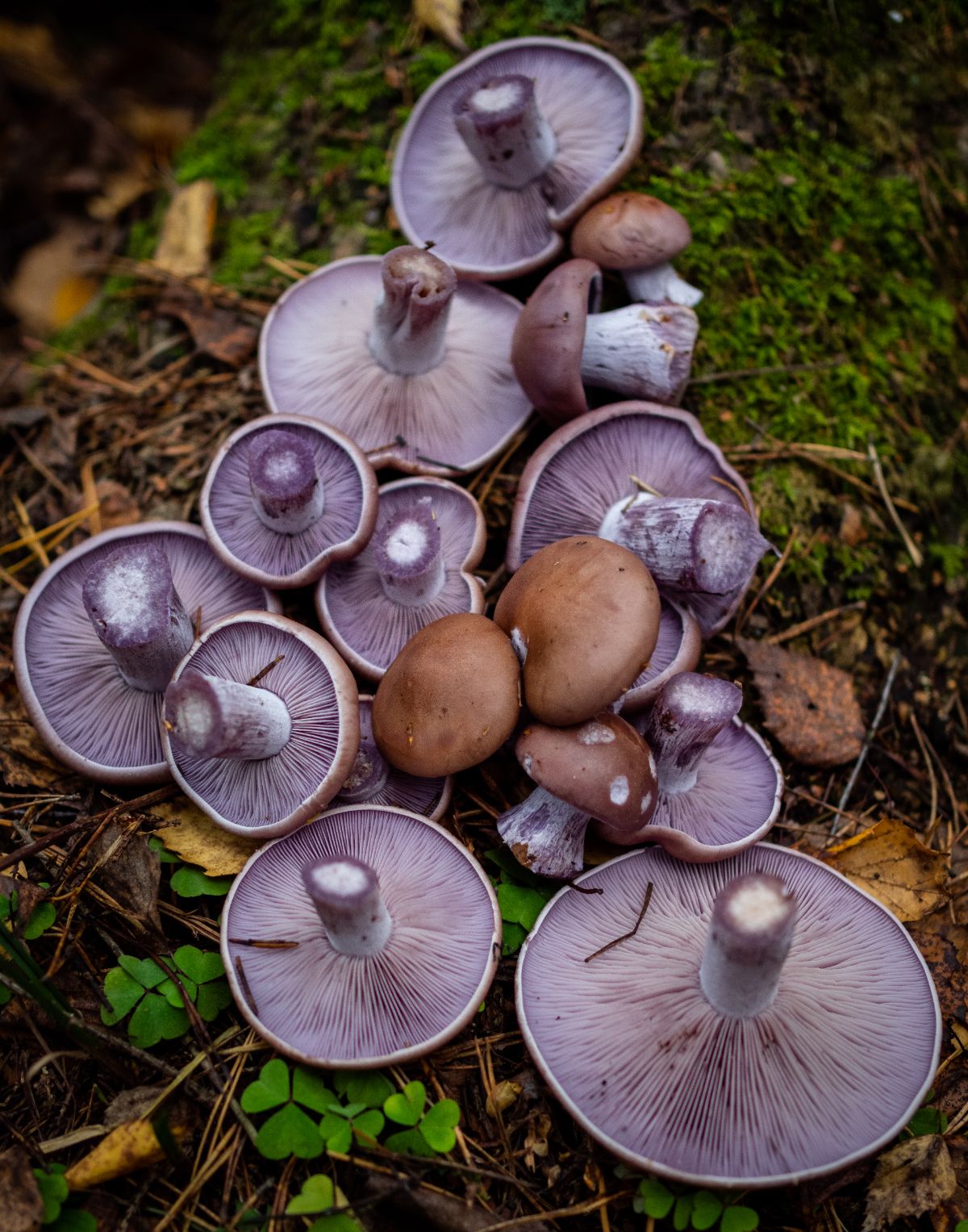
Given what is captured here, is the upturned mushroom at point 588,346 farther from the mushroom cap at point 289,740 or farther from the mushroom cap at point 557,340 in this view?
the mushroom cap at point 289,740

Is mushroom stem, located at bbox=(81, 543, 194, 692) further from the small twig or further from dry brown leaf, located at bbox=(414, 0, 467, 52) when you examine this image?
dry brown leaf, located at bbox=(414, 0, 467, 52)

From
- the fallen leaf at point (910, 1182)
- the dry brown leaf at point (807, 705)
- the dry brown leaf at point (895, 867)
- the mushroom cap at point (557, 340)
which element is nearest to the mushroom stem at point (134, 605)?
the mushroom cap at point (557, 340)

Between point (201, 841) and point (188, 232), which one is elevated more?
point (188, 232)

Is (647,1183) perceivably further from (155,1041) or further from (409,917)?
(155,1041)

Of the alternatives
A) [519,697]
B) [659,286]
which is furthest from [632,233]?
[519,697]

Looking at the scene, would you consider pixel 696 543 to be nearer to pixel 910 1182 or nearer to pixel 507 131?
pixel 507 131
